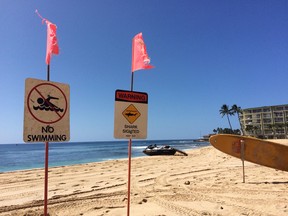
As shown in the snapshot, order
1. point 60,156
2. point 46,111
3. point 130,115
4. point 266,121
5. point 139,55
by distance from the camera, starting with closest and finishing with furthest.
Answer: point 46,111 < point 130,115 < point 139,55 < point 60,156 < point 266,121

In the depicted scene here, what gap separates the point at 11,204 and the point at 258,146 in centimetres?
823

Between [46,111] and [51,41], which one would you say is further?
[51,41]

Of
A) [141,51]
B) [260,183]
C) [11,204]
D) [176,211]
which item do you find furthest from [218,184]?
[11,204]

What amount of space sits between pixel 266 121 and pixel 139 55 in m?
106

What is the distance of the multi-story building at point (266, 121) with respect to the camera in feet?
294

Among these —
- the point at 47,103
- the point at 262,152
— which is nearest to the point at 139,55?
the point at 47,103

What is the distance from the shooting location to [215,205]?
518 centimetres

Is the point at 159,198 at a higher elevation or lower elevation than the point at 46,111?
lower

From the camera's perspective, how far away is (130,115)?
13.2 ft

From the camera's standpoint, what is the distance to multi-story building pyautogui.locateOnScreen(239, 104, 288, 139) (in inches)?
3526

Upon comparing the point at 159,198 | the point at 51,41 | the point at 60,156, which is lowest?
the point at 60,156

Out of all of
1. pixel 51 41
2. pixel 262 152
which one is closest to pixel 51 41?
pixel 51 41

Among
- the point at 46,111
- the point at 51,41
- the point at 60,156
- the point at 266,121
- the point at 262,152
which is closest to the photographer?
the point at 46,111

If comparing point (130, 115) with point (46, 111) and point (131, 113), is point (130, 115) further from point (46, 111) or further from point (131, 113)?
point (46, 111)
